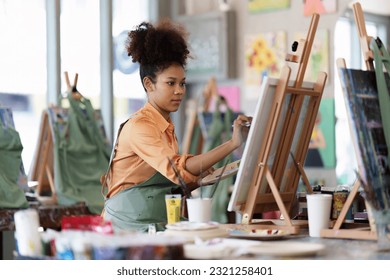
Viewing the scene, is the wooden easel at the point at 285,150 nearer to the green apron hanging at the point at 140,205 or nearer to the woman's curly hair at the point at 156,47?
the green apron hanging at the point at 140,205

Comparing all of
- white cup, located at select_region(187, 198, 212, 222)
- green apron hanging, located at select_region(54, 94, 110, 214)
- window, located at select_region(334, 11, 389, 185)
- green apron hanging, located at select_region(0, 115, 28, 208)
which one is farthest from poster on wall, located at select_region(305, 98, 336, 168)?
white cup, located at select_region(187, 198, 212, 222)

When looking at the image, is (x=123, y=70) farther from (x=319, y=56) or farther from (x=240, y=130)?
(x=240, y=130)

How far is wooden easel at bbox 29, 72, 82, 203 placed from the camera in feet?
19.2

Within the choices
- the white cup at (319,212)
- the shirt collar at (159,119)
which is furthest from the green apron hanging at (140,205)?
the white cup at (319,212)

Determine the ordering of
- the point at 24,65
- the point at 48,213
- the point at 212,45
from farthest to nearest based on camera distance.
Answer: the point at 212,45 → the point at 24,65 → the point at 48,213

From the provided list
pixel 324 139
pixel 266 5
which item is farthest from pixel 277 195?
pixel 266 5

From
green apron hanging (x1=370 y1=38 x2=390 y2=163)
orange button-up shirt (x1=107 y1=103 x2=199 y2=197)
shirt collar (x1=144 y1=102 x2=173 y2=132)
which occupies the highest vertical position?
green apron hanging (x1=370 y1=38 x2=390 y2=163)

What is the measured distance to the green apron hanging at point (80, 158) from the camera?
572 centimetres

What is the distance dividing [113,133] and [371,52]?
522 centimetres

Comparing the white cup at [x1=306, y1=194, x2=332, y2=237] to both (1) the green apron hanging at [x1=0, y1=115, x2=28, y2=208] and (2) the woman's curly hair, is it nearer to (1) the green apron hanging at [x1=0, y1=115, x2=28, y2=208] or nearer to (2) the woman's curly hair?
(2) the woman's curly hair

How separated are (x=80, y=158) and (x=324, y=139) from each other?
2441 mm

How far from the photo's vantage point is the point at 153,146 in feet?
10.3

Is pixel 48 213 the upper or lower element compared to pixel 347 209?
lower

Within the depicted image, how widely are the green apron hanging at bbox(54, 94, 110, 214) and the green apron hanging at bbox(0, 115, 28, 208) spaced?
0.62m
